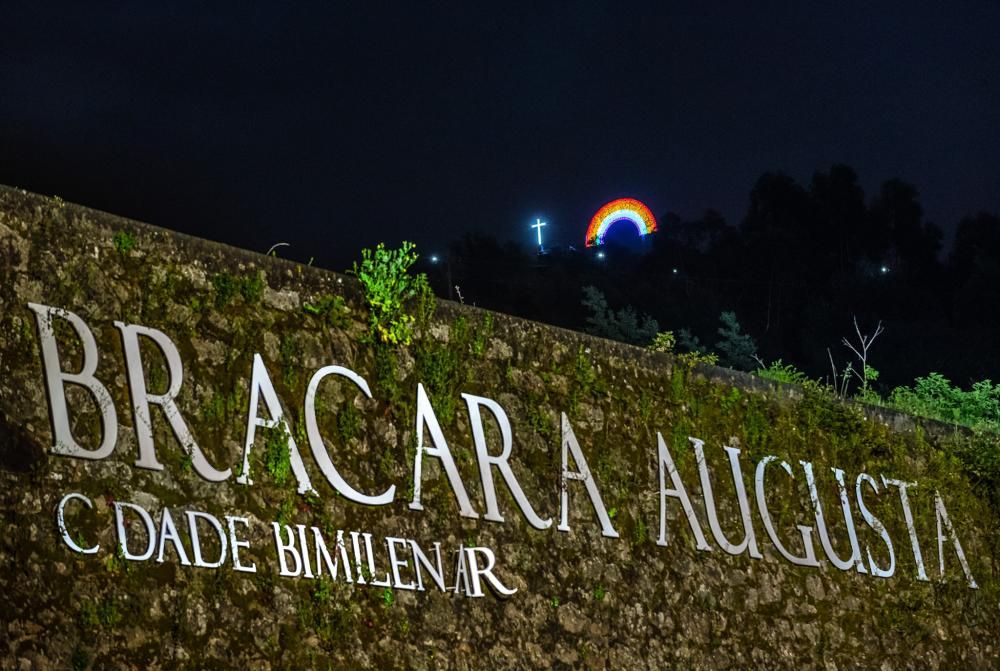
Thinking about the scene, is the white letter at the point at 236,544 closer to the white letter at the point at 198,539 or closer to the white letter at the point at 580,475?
the white letter at the point at 198,539

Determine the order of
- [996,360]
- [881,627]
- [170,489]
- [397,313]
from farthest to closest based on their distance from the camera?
1. [996,360]
2. [881,627]
3. [397,313]
4. [170,489]

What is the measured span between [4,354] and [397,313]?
7.16 feet

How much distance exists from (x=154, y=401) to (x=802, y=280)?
35.5 m

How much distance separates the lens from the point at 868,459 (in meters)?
9.34

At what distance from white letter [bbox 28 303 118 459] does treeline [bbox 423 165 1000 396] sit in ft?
61.0

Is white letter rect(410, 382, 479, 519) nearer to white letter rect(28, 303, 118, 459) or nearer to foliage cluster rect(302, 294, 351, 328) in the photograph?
foliage cluster rect(302, 294, 351, 328)

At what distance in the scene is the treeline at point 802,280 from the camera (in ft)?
96.7

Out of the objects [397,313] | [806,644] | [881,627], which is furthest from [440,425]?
[881,627]

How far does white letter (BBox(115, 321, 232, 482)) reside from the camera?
5180 millimetres

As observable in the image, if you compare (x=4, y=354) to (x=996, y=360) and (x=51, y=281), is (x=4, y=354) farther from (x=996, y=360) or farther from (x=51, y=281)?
(x=996, y=360)

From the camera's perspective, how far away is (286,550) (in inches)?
218

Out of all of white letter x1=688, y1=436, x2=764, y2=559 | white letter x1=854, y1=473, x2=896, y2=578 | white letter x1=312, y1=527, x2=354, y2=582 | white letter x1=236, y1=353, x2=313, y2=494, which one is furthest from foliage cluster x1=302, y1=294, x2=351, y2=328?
white letter x1=854, y1=473, x2=896, y2=578

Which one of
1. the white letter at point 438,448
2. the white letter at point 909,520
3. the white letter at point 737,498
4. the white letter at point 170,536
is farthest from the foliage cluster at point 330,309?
the white letter at point 909,520

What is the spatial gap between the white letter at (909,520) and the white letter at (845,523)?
0.59m
